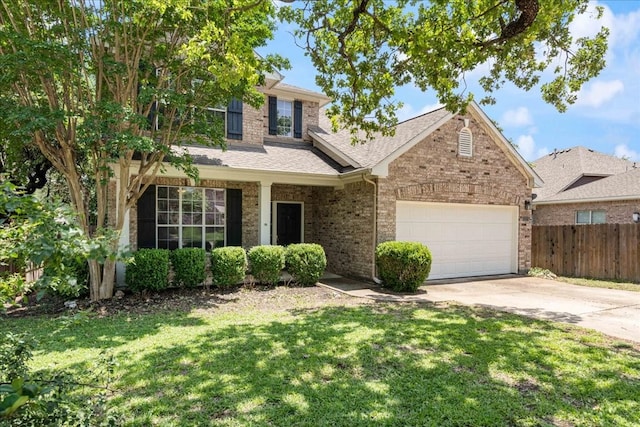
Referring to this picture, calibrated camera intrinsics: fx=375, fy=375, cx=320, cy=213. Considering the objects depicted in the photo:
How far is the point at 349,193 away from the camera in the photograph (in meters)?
12.4

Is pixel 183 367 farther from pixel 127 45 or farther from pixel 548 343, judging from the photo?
pixel 127 45

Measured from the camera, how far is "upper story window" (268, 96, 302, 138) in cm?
1372

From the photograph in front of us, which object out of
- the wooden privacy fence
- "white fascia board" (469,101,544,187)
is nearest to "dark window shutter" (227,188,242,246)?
"white fascia board" (469,101,544,187)

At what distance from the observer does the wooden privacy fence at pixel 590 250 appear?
1226 cm

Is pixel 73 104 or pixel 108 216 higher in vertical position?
pixel 73 104

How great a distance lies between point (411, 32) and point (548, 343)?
22.2 feet

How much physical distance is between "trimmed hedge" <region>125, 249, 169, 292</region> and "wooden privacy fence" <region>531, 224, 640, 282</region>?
13649mm

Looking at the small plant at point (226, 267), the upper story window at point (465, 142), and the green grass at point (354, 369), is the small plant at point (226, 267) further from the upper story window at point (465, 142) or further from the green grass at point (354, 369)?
the upper story window at point (465, 142)

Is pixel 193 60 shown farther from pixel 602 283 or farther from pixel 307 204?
pixel 602 283

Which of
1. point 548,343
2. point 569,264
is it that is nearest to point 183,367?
point 548,343

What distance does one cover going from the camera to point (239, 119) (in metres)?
12.6

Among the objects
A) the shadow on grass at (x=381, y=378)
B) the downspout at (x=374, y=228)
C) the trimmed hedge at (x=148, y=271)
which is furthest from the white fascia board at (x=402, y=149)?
the trimmed hedge at (x=148, y=271)

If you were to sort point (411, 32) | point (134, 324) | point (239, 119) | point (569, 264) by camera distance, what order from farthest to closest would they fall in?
point (569, 264) < point (239, 119) < point (411, 32) < point (134, 324)

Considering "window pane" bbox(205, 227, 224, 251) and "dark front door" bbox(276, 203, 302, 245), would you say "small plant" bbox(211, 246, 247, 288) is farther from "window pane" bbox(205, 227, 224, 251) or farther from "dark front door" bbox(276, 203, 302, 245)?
"dark front door" bbox(276, 203, 302, 245)
